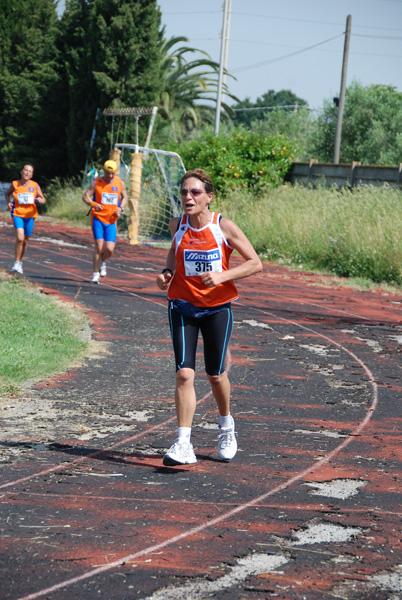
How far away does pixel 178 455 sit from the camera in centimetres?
556

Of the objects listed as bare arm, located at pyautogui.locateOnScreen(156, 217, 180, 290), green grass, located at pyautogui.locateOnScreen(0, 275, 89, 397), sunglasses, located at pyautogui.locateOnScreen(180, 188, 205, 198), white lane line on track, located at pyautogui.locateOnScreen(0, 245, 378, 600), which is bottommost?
green grass, located at pyautogui.locateOnScreen(0, 275, 89, 397)

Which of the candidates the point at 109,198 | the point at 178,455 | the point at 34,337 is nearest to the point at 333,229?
the point at 109,198

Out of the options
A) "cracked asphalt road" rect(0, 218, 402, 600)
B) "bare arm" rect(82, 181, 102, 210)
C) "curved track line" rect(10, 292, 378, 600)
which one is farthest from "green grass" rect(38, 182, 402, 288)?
"curved track line" rect(10, 292, 378, 600)

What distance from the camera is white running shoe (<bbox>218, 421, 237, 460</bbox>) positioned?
5816 millimetres

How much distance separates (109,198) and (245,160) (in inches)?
471

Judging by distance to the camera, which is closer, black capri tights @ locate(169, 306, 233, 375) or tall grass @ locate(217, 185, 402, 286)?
black capri tights @ locate(169, 306, 233, 375)

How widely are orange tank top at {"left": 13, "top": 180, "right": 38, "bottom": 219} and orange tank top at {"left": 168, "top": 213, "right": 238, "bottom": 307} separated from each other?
9.30m

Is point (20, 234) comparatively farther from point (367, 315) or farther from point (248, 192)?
point (248, 192)

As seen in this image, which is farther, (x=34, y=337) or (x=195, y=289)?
(x=34, y=337)

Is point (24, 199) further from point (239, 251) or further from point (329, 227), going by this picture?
point (239, 251)

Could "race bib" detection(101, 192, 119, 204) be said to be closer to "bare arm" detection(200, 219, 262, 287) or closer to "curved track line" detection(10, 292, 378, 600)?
"curved track line" detection(10, 292, 378, 600)

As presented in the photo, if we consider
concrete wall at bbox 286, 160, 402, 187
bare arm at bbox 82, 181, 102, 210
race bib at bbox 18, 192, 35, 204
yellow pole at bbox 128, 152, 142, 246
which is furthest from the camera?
concrete wall at bbox 286, 160, 402, 187

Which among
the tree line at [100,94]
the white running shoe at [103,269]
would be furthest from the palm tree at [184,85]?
the white running shoe at [103,269]

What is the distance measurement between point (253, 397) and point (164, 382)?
941 millimetres
